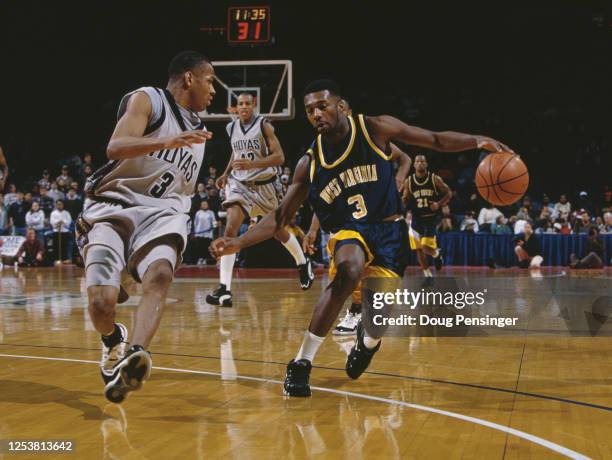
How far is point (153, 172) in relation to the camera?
3.87m

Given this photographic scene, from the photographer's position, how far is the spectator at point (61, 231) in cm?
1736

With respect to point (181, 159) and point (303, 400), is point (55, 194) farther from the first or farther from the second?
point (303, 400)

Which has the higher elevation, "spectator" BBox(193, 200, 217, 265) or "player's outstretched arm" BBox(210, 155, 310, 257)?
"player's outstretched arm" BBox(210, 155, 310, 257)

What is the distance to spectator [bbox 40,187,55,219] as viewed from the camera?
715 inches

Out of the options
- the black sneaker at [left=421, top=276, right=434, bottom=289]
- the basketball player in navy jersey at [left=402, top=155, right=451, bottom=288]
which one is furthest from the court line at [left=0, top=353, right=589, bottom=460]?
the basketball player in navy jersey at [left=402, top=155, right=451, bottom=288]

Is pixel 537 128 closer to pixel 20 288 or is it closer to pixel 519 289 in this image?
pixel 519 289

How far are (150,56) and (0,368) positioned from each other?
1885 centimetres

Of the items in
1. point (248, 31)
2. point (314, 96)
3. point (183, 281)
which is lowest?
point (183, 281)

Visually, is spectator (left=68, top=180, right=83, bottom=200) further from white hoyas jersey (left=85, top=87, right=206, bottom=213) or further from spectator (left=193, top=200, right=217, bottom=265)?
white hoyas jersey (left=85, top=87, right=206, bottom=213)

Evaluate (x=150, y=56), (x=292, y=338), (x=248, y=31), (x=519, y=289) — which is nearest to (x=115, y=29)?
(x=150, y=56)

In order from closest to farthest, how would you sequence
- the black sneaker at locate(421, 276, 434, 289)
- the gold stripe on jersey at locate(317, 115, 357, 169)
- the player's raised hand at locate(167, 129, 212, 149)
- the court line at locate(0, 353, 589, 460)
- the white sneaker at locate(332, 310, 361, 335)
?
the court line at locate(0, 353, 589, 460), the player's raised hand at locate(167, 129, 212, 149), the gold stripe on jersey at locate(317, 115, 357, 169), the white sneaker at locate(332, 310, 361, 335), the black sneaker at locate(421, 276, 434, 289)

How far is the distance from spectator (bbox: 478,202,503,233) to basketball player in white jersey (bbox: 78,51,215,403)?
1401 centimetres

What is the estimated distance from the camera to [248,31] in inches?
704

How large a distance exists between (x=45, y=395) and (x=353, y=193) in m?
1.96
